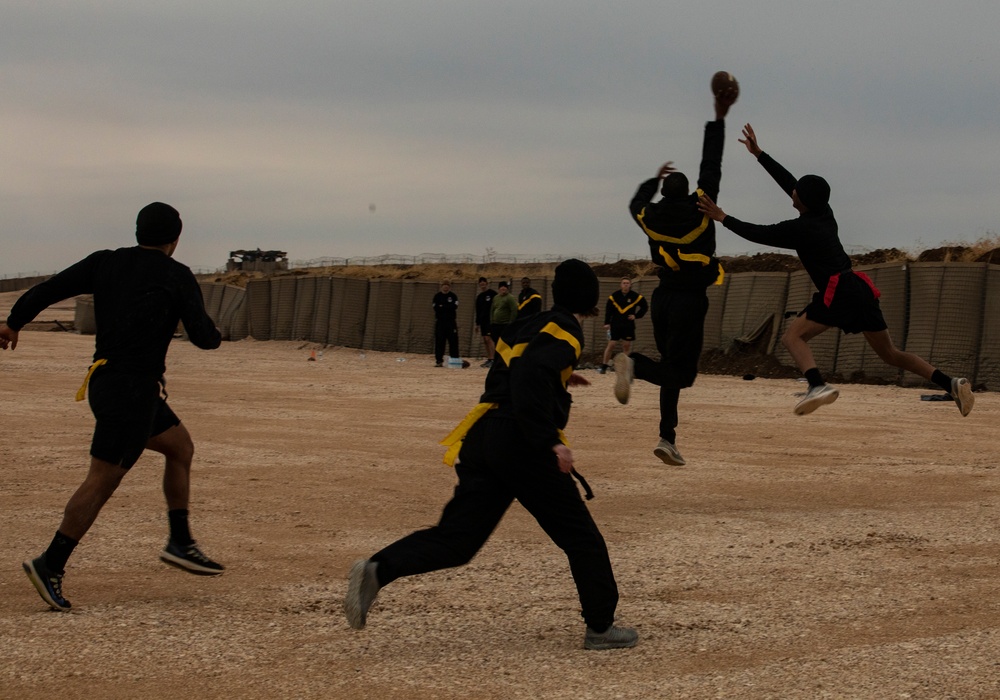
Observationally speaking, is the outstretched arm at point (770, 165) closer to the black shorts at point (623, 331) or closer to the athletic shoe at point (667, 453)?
the athletic shoe at point (667, 453)

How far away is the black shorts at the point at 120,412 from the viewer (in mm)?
5602

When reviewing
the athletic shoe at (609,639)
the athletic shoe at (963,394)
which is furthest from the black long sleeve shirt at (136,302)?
the athletic shoe at (963,394)

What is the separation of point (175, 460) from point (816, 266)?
15.3 feet

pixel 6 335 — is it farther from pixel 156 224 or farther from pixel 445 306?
pixel 445 306

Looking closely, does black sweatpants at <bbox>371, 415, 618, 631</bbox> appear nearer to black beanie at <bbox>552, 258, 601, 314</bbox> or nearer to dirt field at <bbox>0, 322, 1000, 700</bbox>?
dirt field at <bbox>0, 322, 1000, 700</bbox>

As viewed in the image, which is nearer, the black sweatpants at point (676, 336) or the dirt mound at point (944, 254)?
the black sweatpants at point (676, 336)

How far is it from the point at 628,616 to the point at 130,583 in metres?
2.57

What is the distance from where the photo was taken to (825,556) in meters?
6.82

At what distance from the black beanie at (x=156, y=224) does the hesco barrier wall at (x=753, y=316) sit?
5297 mm

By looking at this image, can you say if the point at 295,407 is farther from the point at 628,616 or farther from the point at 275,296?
the point at 275,296

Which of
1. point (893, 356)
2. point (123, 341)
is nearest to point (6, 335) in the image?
point (123, 341)

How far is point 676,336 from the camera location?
27.9 feet

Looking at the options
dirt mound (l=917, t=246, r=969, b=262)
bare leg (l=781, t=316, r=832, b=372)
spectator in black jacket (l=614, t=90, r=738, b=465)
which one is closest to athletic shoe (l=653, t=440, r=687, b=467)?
spectator in black jacket (l=614, t=90, r=738, b=465)

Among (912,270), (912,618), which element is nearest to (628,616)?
(912,618)
